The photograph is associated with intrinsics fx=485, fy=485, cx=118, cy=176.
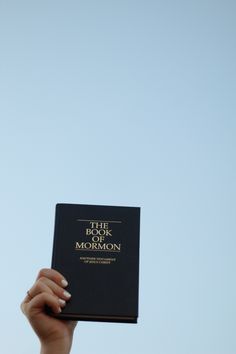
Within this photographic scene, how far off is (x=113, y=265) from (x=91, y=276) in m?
0.12

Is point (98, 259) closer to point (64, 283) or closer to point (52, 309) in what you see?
point (64, 283)

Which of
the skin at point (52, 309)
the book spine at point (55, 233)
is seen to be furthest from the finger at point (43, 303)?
the book spine at point (55, 233)

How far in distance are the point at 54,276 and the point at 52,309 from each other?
0.14 m

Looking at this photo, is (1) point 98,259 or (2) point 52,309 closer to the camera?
(2) point 52,309

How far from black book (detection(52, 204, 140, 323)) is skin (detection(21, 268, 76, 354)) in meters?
0.07

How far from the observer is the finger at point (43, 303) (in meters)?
2.12

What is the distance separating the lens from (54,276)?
7.13 feet

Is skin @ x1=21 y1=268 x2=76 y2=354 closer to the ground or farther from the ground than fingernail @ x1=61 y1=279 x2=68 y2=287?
closer to the ground

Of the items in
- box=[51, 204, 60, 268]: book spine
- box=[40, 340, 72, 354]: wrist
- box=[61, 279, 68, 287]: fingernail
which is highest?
box=[51, 204, 60, 268]: book spine

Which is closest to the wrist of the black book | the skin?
the skin

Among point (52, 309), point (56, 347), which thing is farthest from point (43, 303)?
point (56, 347)

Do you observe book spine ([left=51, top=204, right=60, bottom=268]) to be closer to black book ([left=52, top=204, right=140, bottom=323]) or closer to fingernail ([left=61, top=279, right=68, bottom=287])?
black book ([left=52, top=204, right=140, bottom=323])

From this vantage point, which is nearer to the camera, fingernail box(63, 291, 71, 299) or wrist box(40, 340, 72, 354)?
fingernail box(63, 291, 71, 299)

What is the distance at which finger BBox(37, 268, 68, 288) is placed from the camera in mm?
2158
